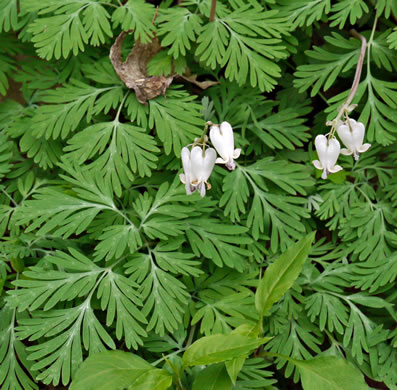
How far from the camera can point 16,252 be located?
1.93 m

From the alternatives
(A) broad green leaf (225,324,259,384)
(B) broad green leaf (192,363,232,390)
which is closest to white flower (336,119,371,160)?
(A) broad green leaf (225,324,259,384)

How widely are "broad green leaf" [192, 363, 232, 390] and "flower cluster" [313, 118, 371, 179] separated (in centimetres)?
76

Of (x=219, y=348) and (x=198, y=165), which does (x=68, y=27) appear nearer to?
(x=198, y=165)

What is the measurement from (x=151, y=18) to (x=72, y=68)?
1.45 feet

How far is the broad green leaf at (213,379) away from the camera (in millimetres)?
1654

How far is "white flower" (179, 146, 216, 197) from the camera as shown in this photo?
1.58 meters

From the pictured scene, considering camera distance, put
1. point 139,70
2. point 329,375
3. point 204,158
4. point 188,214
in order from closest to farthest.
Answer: point 204,158 → point 329,375 → point 188,214 → point 139,70

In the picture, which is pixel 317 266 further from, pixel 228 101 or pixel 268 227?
pixel 228 101

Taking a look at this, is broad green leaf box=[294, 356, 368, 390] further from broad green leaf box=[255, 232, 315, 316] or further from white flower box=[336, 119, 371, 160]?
white flower box=[336, 119, 371, 160]

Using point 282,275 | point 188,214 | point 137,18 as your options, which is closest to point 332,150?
point 282,275

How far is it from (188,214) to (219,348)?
1.87 feet

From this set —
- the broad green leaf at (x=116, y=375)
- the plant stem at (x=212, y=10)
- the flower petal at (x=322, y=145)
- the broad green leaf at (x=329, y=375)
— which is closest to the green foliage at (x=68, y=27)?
the plant stem at (x=212, y=10)

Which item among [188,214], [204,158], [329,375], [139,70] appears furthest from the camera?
[139,70]

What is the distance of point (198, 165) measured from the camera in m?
1.58
